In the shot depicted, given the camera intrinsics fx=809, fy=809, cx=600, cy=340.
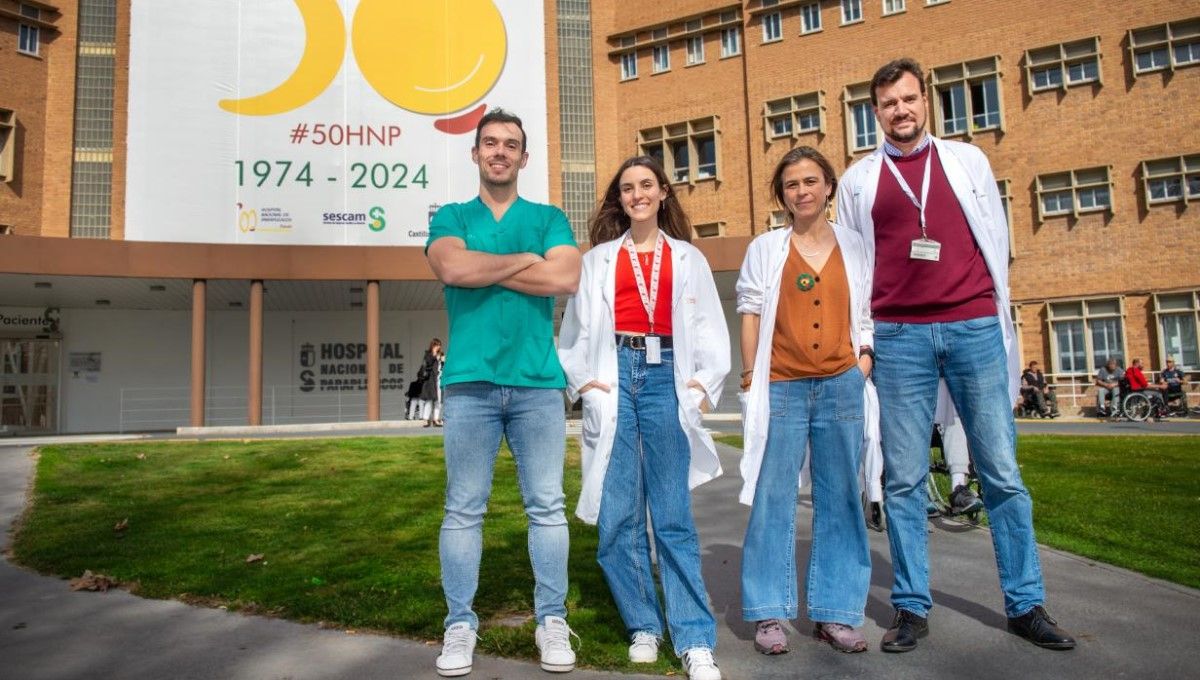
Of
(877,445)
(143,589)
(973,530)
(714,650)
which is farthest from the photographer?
(973,530)

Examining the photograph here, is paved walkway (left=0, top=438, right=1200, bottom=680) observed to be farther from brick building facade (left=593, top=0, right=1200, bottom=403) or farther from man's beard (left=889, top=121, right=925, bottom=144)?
brick building facade (left=593, top=0, right=1200, bottom=403)

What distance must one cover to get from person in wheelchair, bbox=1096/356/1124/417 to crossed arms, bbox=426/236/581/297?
69.8 ft

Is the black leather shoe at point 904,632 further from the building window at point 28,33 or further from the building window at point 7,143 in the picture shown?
the building window at point 28,33

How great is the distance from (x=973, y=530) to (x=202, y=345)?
18.9 m

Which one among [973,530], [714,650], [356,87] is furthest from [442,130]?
[714,650]

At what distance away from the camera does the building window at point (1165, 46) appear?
21.7 m

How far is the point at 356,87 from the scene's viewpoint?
25.2 metres

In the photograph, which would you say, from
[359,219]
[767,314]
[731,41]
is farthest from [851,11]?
[767,314]

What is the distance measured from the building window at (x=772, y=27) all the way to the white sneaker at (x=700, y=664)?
26916 millimetres

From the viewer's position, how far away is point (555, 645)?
303 cm

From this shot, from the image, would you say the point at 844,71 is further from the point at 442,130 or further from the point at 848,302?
the point at 848,302

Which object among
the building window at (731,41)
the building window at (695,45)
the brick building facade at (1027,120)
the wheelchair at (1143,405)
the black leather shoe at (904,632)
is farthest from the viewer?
the building window at (695,45)

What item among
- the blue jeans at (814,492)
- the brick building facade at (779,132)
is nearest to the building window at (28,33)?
the brick building facade at (779,132)

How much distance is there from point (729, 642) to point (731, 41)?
27.2 metres
